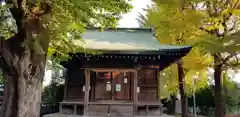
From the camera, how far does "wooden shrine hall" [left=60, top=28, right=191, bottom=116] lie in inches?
507

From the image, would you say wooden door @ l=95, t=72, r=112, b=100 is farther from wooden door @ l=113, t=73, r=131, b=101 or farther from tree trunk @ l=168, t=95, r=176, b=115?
tree trunk @ l=168, t=95, r=176, b=115

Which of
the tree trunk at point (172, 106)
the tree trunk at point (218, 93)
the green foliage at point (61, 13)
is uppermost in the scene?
the green foliage at point (61, 13)

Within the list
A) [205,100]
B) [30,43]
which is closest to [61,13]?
[30,43]

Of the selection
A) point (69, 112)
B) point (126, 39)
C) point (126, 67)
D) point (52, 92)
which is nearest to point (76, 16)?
point (126, 67)

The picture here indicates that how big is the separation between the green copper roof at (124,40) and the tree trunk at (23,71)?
6349 mm

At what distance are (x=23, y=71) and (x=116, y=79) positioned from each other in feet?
24.5

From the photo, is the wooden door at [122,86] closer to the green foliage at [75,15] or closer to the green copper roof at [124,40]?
the green copper roof at [124,40]

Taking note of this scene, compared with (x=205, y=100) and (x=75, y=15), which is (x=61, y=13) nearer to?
(x=75, y=15)

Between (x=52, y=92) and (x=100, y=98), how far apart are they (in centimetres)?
468

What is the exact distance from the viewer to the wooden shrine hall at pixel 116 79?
1287 cm

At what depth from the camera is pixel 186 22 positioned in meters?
11.1

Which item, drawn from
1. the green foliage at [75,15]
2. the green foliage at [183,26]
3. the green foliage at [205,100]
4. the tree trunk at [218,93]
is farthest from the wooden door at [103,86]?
the green foliage at [205,100]

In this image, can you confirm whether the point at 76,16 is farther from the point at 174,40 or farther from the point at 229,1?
the point at 174,40

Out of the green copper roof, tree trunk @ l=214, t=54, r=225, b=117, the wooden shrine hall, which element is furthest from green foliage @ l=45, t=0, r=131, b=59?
tree trunk @ l=214, t=54, r=225, b=117
